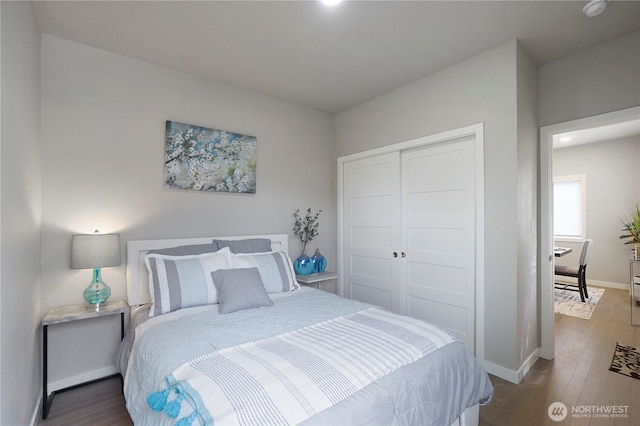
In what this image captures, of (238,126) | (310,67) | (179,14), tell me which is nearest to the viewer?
(179,14)

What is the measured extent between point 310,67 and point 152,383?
2708 mm

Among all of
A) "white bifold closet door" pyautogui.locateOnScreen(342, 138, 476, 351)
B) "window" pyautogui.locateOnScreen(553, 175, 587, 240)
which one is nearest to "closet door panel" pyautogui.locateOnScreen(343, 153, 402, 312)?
"white bifold closet door" pyautogui.locateOnScreen(342, 138, 476, 351)

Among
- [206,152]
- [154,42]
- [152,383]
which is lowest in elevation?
[152,383]

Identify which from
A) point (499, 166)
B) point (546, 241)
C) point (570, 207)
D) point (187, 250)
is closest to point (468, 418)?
point (499, 166)

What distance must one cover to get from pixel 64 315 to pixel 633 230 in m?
7.38

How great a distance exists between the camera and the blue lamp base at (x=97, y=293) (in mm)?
2289

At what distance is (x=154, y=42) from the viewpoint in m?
2.44

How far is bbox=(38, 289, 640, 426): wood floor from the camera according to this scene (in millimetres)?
1983

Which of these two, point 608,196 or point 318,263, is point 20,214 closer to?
point 318,263

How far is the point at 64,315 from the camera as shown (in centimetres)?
212

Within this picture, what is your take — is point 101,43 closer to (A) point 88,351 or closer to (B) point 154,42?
(B) point 154,42

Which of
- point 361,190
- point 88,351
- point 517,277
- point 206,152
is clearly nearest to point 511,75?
point 517,277

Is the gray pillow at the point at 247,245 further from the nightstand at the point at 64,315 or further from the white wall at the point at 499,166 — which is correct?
the white wall at the point at 499,166

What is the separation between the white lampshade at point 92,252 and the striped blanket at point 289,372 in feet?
4.38
